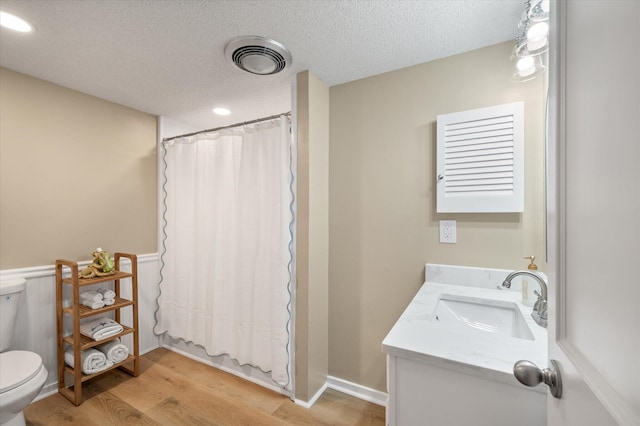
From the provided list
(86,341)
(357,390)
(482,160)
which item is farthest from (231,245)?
(482,160)

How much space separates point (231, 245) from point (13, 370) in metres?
1.31

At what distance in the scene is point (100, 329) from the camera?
2070mm

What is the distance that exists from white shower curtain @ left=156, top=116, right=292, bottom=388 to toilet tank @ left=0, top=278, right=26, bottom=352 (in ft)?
3.26

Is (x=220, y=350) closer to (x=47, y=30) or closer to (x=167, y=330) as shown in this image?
(x=167, y=330)

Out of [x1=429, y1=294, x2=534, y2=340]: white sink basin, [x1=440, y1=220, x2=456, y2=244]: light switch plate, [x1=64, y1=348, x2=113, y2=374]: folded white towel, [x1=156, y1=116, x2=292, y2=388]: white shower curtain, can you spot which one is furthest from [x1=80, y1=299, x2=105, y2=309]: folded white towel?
[x1=440, y1=220, x2=456, y2=244]: light switch plate

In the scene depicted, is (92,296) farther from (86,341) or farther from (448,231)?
(448,231)

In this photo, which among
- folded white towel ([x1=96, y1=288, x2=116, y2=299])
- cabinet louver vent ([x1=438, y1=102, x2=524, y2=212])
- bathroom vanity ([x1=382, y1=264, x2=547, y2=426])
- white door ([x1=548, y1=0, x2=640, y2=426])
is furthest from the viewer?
folded white towel ([x1=96, y1=288, x2=116, y2=299])

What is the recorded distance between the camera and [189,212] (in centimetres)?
254

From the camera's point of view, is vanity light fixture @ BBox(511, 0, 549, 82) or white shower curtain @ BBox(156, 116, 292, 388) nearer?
vanity light fixture @ BBox(511, 0, 549, 82)

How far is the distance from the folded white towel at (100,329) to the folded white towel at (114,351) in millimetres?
109

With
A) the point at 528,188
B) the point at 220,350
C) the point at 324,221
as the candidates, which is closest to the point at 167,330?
the point at 220,350

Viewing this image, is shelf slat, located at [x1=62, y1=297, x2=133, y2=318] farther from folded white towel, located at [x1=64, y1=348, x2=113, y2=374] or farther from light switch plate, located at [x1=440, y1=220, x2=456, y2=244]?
light switch plate, located at [x1=440, y1=220, x2=456, y2=244]

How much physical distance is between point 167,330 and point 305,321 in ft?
5.01

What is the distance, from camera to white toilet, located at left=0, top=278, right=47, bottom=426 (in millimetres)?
1419
